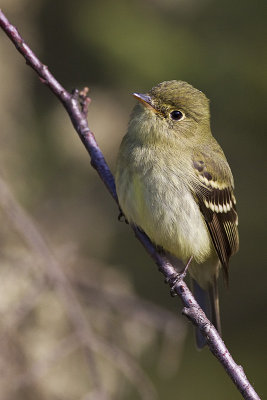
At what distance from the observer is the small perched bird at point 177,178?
3.69 meters

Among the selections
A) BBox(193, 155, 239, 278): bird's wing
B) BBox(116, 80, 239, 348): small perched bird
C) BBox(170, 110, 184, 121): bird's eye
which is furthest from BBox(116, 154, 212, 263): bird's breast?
BBox(170, 110, 184, 121): bird's eye

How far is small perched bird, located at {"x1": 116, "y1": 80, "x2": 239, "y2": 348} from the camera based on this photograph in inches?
145

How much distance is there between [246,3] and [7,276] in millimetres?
3716

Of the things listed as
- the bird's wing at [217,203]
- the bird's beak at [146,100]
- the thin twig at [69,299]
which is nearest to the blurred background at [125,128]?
the thin twig at [69,299]

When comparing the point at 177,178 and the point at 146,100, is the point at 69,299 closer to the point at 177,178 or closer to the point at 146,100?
the point at 177,178

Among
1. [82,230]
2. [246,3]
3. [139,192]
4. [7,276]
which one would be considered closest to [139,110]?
[139,192]

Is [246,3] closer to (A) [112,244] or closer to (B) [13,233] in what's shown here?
(A) [112,244]

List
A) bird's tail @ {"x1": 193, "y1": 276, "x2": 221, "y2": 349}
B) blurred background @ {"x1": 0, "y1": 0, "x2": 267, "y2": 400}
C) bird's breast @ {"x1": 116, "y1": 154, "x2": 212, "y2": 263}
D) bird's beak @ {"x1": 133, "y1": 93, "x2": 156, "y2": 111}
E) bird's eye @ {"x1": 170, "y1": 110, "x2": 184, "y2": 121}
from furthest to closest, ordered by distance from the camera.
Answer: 1. blurred background @ {"x1": 0, "y1": 0, "x2": 267, "y2": 400}
2. bird's tail @ {"x1": 193, "y1": 276, "x2": 221, "y2": 349}
3. bird's eye @ {"x1": 170, "y1": 110, "x2": 184, "y2": 121}
4. bird's beak @ {"x1": 133, "y1": 93, "x2": 156, "y2": 111}
5. bird's breast @ {"x1": 116, "y1": 154, "x2": 212, "y2": 263}

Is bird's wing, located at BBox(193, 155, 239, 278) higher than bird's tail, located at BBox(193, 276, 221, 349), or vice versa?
bird's wing, located at BBox(193, 155, 239, 278)

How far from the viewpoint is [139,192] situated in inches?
144

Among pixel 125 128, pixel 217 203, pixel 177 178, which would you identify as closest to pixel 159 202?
pixel 177 178

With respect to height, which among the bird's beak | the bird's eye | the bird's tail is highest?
the bird's beak

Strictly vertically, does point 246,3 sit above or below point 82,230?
above

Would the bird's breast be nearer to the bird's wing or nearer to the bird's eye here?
the bird's wing
